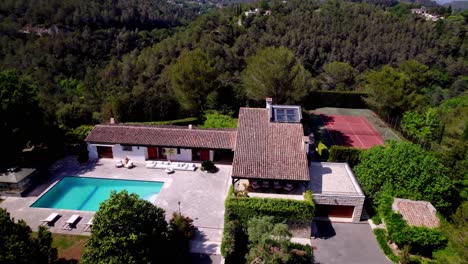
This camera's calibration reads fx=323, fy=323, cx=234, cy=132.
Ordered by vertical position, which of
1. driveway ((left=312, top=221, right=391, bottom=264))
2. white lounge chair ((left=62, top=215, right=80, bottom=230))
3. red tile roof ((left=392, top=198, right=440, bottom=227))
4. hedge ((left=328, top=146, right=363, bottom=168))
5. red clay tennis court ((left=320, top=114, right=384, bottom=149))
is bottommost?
driveway ((left=312, top=221, right=391, bottom=264))

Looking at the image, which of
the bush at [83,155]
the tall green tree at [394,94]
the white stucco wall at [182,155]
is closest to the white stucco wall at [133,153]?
the white stucco wall at [182,155]

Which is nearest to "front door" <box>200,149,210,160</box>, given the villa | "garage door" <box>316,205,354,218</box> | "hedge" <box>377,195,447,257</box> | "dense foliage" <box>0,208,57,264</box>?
the villa

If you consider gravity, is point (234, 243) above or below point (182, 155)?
below

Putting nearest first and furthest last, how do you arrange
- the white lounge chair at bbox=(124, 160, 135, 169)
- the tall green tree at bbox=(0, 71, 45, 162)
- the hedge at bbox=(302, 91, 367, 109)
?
the tall green tree at bbox=(0, 71, 45, 162), the white lounge chair at bbox=(124, 160, 135, 169), the hedge at bbox=(302, 91, 367, 109)

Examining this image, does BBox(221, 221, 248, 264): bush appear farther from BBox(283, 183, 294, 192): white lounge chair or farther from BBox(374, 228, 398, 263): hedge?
BBox(374, 228, 398, 263): hedge

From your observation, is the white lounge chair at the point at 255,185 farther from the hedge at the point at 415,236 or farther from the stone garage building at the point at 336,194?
the hedge at the point at 415,236

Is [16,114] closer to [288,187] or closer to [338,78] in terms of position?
[288,187]

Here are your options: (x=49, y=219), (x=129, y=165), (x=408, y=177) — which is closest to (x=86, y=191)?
(x=129, y=165)
